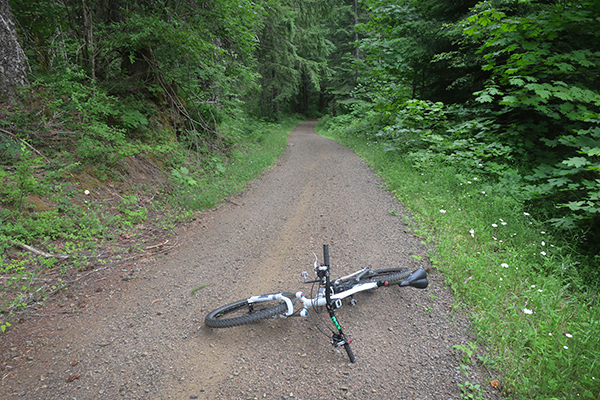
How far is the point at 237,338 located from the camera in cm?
308

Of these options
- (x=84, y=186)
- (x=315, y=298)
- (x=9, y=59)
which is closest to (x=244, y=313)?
(x=315, y=298)

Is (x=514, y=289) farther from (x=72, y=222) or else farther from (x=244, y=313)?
(x=72, y=222)

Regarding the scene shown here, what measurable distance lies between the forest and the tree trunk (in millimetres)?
33

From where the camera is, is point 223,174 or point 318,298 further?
point 223,174

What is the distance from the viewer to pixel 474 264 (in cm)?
380

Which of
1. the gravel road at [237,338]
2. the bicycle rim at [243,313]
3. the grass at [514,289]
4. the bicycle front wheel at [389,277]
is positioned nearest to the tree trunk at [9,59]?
the gravel road at [237,338]

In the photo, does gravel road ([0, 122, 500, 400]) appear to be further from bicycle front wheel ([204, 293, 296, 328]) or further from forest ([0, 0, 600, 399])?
forest ([0, 0, 600, 399])

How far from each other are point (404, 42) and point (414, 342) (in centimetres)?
937

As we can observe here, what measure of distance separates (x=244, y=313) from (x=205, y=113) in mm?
8382

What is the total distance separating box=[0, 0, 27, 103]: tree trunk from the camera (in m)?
5.58

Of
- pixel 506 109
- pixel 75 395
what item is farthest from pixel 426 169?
pixel 75 395

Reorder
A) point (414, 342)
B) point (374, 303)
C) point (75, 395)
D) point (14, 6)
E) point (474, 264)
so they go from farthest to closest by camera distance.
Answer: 1. point (14, 6)
2. point (474, 264)
3. point (374, 303)
4. point (414, 342)
5. point (75, 395)

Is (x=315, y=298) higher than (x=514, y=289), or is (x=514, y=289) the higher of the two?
(x=315, y=298)

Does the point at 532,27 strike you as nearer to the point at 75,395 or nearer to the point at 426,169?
the point at 426,169
